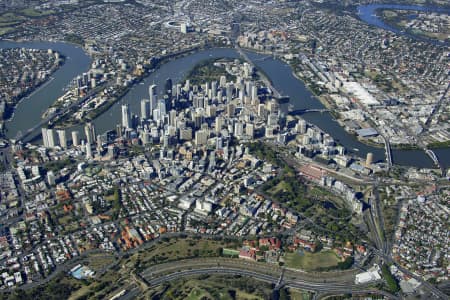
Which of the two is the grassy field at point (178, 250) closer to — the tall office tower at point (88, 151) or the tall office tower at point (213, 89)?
the tall office tower at point (88, 151)

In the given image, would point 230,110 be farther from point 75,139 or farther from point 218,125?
point 75,139

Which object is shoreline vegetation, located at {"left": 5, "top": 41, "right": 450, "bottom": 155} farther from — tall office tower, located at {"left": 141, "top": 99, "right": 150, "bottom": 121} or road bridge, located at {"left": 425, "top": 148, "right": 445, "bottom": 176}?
tall office tower, located at {"left": 141, "top": 99, "right": 150, "bottom": 121}

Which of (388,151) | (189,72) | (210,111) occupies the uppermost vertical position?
(210,111)

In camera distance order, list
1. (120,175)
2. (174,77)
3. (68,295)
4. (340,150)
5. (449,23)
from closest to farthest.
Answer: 1. (68,295)
2. (120,175)
3. (340,150)
4. (174,77)
5. (449,23)

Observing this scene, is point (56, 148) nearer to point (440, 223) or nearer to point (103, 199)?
point (103, 199)

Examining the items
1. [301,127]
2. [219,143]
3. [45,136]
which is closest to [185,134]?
[219,143]

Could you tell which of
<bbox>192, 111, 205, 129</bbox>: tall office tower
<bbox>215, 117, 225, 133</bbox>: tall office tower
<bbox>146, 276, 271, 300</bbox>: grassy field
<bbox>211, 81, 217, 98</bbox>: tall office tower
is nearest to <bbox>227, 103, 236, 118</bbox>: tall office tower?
<bbox>215, 117, 225, 133</bbox>: tall office tower

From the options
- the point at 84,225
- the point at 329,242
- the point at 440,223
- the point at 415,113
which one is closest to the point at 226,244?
the point at 329,242
